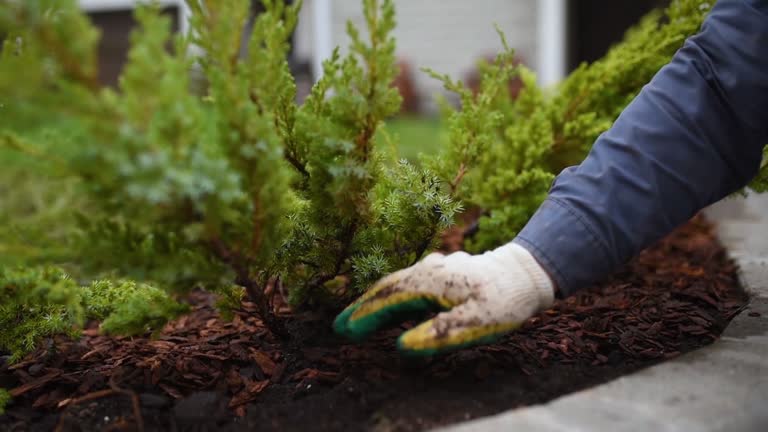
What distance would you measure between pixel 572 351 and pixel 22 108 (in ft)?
4.41

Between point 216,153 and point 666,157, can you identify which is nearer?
point 216,153

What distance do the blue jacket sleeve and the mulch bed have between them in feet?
0.83

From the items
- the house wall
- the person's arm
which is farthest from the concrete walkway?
the house wall

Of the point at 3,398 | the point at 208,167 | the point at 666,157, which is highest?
the point at 208,167

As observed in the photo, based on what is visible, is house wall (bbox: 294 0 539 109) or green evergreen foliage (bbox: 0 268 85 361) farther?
house wall (bbox: 294 0 539 109)

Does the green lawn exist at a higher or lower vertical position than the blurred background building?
lower

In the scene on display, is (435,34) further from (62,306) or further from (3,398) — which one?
(3,398)

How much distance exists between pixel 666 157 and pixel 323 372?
966 mm

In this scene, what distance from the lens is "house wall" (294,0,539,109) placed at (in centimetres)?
887

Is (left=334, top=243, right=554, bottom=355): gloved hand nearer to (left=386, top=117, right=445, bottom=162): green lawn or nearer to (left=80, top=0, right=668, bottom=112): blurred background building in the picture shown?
(left=386, top=117, right=445, bottom=162): green lawn

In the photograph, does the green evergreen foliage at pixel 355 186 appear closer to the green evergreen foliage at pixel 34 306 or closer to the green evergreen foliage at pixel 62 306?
the green evergreen foliage at pixel 62 306

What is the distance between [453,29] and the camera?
9.22 metres

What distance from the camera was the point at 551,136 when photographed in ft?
7.09

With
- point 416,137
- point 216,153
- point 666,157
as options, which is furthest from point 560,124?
point 416,137
